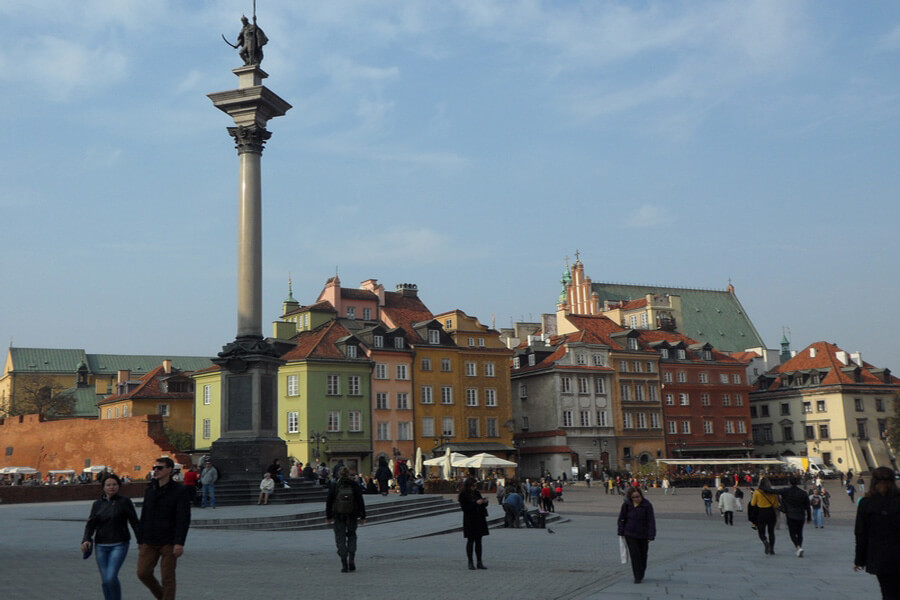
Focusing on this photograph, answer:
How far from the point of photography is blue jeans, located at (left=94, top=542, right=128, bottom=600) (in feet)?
33.6

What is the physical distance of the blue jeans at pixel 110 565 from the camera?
404 inches

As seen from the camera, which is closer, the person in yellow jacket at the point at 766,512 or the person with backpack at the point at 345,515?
the person with backpack at the point at 345,515

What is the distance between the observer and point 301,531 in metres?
24.1

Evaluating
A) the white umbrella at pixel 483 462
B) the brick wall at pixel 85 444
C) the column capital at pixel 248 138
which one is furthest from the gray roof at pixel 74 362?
the column capital at pixel 248 138

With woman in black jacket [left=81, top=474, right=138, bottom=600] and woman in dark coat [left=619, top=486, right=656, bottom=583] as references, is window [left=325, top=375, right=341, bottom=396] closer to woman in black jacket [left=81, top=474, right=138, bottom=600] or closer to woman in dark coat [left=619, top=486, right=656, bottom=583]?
woman in dark coat [left=619, top=486, right=656, bottom=583]

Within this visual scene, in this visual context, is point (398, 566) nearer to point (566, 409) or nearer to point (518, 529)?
point (518, 529)

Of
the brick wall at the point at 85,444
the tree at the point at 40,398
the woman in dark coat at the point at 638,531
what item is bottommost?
the woman in dark coat at the point at 638,531

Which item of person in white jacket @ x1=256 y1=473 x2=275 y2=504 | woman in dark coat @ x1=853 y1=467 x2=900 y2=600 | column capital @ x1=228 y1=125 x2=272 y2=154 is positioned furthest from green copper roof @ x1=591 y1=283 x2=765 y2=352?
woman in dark coat @ x1=853 y1=467 x2=900 y2=600

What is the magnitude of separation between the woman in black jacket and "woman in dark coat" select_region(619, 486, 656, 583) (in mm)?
7116

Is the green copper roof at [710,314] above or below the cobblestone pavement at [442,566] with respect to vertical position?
above

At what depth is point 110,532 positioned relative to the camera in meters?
10.4

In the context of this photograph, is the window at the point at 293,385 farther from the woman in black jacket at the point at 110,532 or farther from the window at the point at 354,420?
the woman in black jacket at the point at 110,532

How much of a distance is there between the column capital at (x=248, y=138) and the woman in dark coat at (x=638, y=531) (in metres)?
22.3

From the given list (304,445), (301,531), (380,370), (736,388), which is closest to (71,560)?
(301,531)
